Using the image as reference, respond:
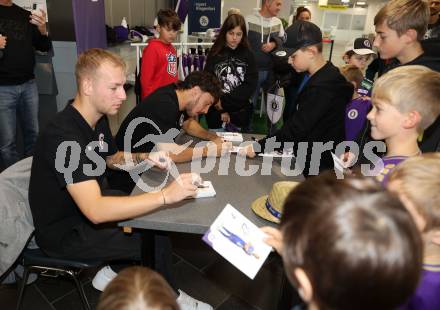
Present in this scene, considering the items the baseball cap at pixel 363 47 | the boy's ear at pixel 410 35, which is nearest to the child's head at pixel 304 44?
the boy's ear at pixel 410 35

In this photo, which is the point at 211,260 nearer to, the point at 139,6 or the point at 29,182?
the point at 29,182

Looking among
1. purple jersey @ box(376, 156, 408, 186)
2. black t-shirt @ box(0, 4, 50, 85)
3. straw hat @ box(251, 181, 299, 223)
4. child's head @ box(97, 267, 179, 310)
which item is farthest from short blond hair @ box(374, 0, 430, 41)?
black t-shirt @ box(0, 4, 50, 85)

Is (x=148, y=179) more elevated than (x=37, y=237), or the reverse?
(x=148, y=179)

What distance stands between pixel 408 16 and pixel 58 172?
1968mm

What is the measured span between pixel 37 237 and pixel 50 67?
2.45m

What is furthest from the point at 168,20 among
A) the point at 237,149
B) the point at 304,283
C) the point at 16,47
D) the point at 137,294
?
the point at 304,283

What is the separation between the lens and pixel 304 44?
2154 mm

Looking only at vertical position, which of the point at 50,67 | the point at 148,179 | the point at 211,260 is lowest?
the point at 211,260

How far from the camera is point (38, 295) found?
7.00 feet

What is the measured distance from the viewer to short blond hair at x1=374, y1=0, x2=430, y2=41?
1935 mm

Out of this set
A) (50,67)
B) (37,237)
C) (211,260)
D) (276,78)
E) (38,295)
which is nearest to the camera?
(37,237)

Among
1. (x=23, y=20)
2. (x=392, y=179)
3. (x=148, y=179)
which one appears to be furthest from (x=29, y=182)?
(x=23, y=20)

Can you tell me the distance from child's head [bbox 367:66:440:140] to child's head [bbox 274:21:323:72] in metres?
0.66

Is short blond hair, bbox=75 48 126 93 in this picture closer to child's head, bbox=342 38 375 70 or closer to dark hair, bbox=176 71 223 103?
dark hair, bbox=176 71 223 103
